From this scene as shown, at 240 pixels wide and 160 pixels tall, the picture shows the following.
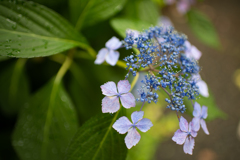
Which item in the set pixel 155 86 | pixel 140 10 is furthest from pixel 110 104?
pixel 140 10

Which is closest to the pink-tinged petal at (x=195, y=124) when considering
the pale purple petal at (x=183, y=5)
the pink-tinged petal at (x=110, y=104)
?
the pink-tinged petal at (x=110, y=104)

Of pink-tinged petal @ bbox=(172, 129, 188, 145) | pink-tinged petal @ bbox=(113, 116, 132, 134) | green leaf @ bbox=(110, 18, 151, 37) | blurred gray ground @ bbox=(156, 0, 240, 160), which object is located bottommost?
blurred gray ground @ bbox=(156, 0, 240, 160)

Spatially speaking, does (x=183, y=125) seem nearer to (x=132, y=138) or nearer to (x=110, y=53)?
(x=132, y=138)

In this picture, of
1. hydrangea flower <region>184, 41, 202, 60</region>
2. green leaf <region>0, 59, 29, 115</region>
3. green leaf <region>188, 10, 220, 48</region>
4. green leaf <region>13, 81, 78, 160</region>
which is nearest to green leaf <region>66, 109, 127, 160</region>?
green leaf <region>13, 81, 78, 160</region>

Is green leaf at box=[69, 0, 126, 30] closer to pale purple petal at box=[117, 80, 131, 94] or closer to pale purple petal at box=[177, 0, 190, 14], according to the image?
pale purple petal at box=[117, 80, 131, 94]

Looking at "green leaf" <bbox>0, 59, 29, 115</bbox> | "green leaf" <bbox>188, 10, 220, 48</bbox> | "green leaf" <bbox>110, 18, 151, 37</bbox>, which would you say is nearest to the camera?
"green leaf" <bbox>110, 18, 151, 37</bbox>

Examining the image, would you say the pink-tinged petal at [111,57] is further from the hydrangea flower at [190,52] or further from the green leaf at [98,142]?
the hydrangea flower at [190,52]
